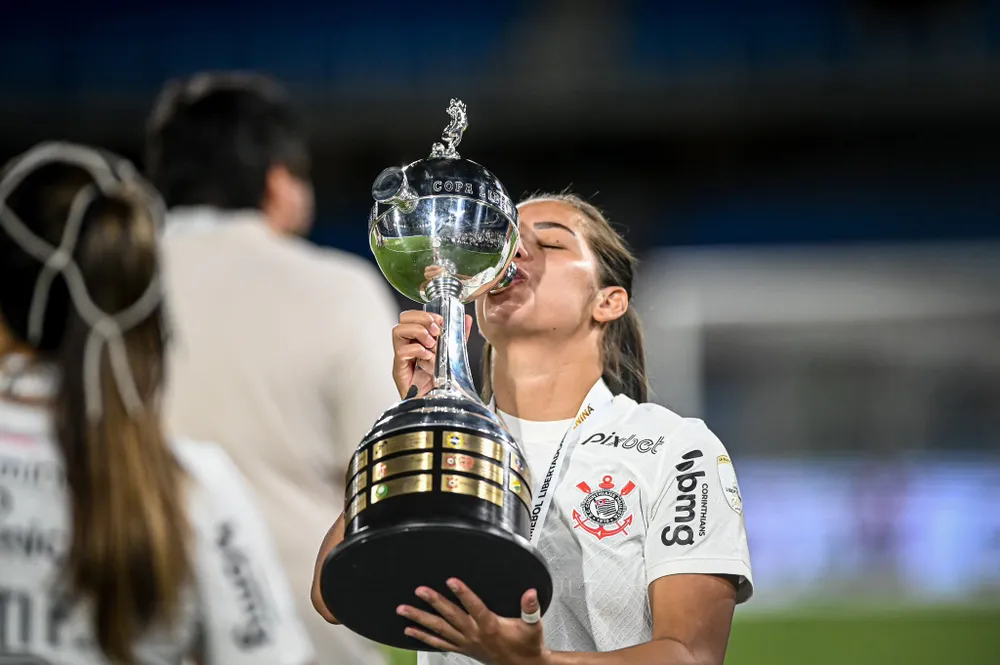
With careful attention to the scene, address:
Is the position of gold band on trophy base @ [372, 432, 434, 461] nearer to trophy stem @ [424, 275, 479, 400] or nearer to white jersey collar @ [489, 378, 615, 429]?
trophy stem @ [424, 275, 479, 400]

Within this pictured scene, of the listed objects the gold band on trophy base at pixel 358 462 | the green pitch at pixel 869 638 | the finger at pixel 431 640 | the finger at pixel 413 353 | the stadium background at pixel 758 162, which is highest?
the stadium background at pixel 758 162

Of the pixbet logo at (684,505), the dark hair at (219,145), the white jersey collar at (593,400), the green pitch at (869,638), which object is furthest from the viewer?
the green pitch at (869,638)

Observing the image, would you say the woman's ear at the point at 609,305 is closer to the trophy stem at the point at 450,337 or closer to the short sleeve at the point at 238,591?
the trophy stem at the point at 450,337

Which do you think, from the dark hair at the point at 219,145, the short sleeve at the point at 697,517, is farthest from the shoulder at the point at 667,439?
the dark hair at the point at 219,145

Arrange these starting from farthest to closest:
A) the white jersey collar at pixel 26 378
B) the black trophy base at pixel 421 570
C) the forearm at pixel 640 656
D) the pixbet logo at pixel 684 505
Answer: the white jersey collar at pixel 26 378 < the pixbet logo at pixel 684 505 < the forearm at pixel 640 656 < the black trophy base at pixel 421 570

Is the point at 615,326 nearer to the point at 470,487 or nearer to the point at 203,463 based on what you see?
the point at 470,487

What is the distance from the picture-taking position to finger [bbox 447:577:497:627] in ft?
3.94

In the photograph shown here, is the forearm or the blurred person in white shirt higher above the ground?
the blurred person in white shirt

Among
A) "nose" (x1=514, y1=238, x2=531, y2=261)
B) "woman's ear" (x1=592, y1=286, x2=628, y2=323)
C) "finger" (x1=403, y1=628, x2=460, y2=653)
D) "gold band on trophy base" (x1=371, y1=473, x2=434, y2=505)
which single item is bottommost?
"finger" (x1=403, y1=628, x2=460, y2=653)

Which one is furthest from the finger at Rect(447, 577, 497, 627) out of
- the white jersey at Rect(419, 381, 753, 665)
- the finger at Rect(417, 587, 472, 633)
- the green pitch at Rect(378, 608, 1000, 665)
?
the green pitch at Rect(378, 608, 1000, 665)

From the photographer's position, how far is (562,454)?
4.77ft

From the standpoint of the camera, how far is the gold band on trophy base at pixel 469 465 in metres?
1.23

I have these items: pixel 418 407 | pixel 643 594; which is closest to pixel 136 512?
pixel 418 407

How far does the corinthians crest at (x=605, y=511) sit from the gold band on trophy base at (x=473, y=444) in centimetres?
21
